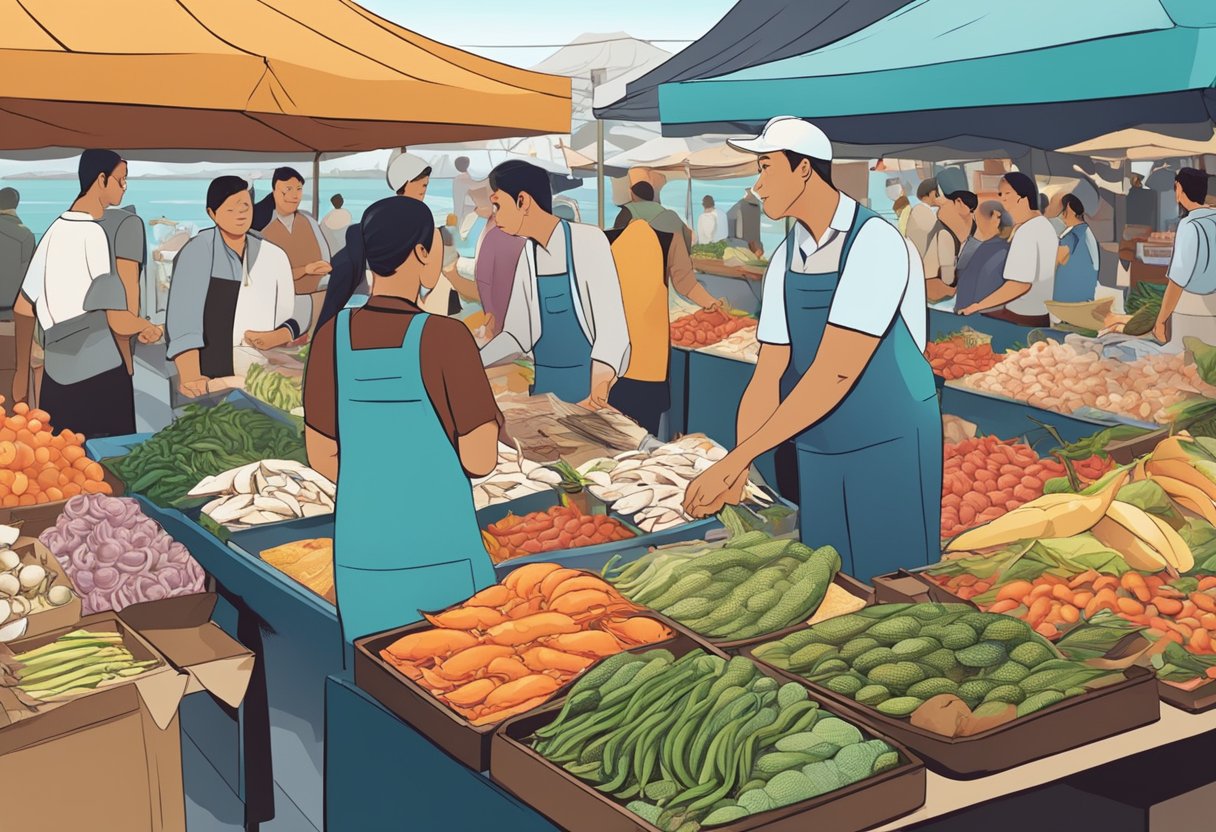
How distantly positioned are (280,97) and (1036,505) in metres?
2.43

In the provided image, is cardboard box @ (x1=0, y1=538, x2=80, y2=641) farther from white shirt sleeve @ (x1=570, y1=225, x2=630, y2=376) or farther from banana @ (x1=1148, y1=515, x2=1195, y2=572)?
banana @ (x1=1148, y1=515, x2=1195, y2=572)

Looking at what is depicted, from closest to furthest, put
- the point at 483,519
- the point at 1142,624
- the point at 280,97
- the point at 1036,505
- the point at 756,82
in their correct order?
the point at 1142,624 < the point at 280,97 < the point at 1036,505 < the point at 483,519 < the point at 756,82

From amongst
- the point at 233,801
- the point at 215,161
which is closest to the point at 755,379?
the point at 233,801

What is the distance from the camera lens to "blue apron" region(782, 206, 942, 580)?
371 cm

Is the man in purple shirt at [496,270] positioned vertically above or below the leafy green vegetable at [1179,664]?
above

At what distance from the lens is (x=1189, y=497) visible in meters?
3.53

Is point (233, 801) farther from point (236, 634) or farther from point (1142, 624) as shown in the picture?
point (1142, 624)

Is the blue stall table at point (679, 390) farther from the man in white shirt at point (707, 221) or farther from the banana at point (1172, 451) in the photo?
the man in white shirt at point (707, 221)

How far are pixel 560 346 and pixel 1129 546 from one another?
9.78ft

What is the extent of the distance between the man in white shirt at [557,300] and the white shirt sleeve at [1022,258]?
3.52 metres

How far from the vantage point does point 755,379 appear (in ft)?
12.7

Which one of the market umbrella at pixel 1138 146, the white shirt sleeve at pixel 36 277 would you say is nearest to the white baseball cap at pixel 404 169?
the white shirt sleeve at pixel 36 277

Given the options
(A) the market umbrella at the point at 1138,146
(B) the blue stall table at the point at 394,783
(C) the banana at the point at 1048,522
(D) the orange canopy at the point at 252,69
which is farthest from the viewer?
(A) the market umbrella at the point at 1138,146

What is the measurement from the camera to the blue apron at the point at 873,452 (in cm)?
371
